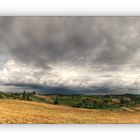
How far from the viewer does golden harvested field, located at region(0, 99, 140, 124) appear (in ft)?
21.5

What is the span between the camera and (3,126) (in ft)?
21.6

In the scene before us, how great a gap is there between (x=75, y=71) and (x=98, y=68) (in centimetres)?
23

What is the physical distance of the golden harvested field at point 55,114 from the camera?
6.57 m

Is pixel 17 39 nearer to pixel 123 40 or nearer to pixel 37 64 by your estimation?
pixel 37 64

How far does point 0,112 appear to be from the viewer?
6562 mm

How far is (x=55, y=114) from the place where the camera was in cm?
658

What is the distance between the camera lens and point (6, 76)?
6555 mm
